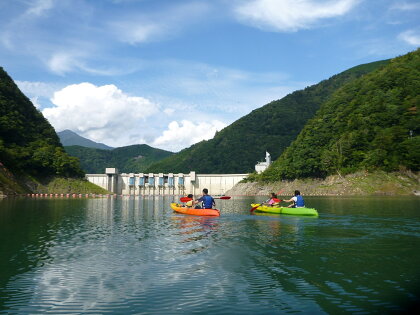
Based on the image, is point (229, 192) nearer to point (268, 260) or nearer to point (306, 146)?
point (306, 146)

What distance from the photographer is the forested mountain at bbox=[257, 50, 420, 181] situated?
101000 millimetres

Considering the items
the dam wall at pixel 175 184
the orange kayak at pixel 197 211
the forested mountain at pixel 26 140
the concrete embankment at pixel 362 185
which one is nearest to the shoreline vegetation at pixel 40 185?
the forested mountain at pixel 26 140

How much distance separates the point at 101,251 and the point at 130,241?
3.21m

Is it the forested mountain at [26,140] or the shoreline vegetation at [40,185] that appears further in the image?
the forested mountain at [26,140]

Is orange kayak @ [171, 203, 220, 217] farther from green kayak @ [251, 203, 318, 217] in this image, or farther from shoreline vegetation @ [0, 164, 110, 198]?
shoreline vegetation @ [0, 164, 110, 198]

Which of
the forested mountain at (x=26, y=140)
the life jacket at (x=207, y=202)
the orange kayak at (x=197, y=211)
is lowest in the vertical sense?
the orange kayak at (x=197, y=211)

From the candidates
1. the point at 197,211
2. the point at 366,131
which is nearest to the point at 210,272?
the point at 197,211

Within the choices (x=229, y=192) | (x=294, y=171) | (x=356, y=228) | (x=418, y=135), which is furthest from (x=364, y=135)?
(x=356, y=228)

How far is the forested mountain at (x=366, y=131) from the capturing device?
101 metres

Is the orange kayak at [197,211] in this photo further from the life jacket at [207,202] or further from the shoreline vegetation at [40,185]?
the shoreline vegetation at [40,185]

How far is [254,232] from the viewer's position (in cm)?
2497

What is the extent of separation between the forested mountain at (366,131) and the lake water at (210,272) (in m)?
83.4

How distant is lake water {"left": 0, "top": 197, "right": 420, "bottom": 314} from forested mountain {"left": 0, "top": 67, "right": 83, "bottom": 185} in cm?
9256

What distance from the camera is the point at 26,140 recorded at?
11919 centimetres
